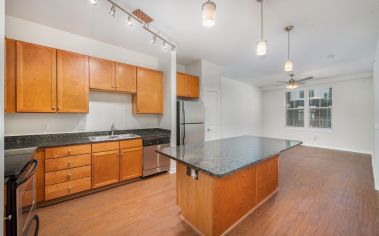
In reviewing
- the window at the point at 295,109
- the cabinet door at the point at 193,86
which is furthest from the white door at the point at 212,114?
the window at the point at 295,109

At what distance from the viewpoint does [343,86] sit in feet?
18.2

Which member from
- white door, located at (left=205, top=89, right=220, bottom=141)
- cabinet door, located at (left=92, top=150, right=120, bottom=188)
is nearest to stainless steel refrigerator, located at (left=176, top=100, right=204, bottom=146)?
white door, located at (left=205, top=89, right=220, bottom=141)

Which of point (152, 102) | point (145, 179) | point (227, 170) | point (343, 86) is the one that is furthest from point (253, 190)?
point (343, 86)

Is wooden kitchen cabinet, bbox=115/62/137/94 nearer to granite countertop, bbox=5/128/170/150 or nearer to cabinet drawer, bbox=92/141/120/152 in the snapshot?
granite countertop, bbox=5/128/170/150

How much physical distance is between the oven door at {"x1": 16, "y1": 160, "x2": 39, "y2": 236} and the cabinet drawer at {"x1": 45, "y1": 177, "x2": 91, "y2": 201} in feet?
1.50

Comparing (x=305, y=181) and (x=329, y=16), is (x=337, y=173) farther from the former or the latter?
(x=329, y=16)

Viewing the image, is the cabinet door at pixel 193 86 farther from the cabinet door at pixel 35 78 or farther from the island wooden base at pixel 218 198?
the cabinet door at pixel 35 78

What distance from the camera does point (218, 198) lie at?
1553 mm

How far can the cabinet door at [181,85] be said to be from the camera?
3.76 meters

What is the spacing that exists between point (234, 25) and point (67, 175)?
11.1 feet

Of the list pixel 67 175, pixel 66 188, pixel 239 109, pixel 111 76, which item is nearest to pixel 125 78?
pixel 111 76

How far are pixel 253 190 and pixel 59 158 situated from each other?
8.90 feet

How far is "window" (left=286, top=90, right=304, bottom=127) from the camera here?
6.59m

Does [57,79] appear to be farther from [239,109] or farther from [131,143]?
[239,109]
